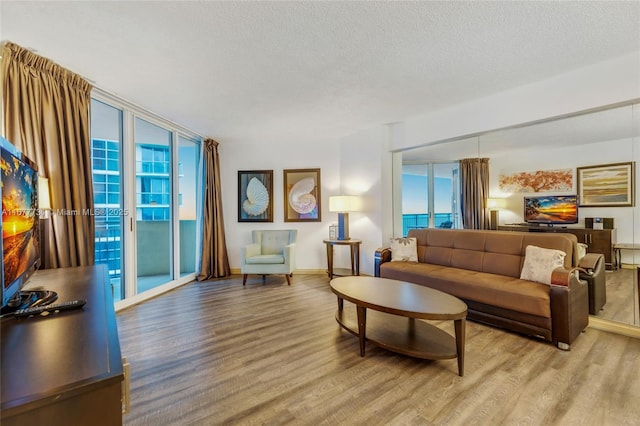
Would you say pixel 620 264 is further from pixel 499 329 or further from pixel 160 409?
pixel 160 409

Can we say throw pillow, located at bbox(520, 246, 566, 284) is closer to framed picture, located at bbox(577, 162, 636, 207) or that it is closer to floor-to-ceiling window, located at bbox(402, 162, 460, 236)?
framed picture, located at bbox(577, 162, 636, 207)

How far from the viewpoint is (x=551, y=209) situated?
305 centimetres

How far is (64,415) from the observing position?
67 centimetres

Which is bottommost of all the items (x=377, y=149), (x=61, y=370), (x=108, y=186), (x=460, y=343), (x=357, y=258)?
(x=460, y=343)

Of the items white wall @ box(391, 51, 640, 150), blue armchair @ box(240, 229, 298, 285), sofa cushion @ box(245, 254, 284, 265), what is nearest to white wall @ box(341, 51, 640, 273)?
white wall @ box(391, 51, 640, 150)

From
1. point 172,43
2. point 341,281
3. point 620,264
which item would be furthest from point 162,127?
point 620,264

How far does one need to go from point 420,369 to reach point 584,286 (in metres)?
1.75

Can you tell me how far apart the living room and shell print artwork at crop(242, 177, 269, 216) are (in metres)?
0.21

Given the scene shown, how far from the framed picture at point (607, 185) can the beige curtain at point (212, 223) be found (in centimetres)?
480

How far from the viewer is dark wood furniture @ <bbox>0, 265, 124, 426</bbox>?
0.65 metres

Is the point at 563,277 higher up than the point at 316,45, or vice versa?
the point at 316,45

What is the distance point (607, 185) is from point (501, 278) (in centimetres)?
132

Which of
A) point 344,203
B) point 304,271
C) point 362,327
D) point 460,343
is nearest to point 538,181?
point 460,343

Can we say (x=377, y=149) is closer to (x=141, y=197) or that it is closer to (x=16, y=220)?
(x=141, y=197)
